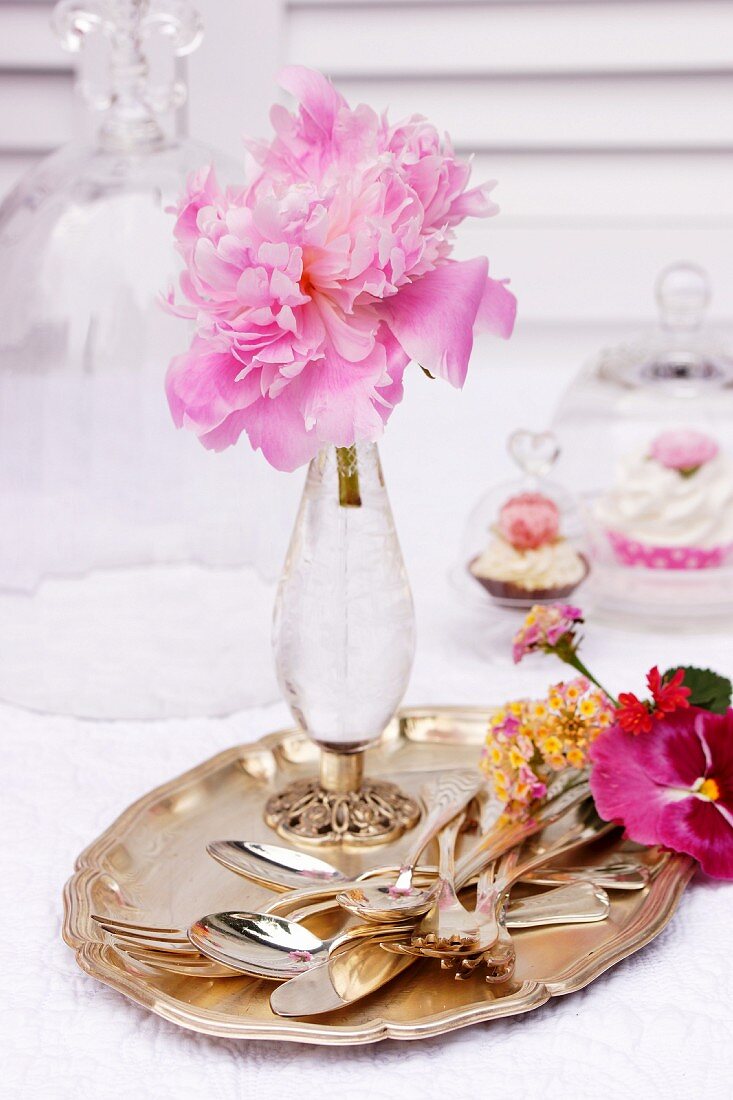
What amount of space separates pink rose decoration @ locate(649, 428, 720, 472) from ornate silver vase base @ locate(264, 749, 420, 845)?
36 centimetres

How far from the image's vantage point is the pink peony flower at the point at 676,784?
549 mm

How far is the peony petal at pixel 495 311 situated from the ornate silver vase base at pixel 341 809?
0.19 meters

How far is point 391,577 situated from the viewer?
577 millimetres

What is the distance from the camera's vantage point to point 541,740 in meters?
0.59

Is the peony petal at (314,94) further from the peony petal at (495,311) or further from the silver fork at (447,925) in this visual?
the silver fork at (447,925)

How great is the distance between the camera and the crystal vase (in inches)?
22.3

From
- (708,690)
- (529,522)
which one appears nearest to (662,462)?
(529,522)

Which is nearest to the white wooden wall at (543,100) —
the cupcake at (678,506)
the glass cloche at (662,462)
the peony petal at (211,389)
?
the glass cloche at (662,462)

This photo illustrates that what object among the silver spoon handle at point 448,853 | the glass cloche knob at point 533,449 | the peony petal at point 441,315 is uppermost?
the peony petal at point 441,315

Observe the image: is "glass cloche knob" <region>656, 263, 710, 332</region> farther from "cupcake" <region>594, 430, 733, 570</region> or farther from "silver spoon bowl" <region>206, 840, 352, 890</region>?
"silver spoon bowl" <region>206, 840, 352, 890</region>

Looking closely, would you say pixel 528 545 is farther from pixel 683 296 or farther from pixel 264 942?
pixel 264 942

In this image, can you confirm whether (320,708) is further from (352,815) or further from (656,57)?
(656,57)

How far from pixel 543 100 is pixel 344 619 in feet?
2.78


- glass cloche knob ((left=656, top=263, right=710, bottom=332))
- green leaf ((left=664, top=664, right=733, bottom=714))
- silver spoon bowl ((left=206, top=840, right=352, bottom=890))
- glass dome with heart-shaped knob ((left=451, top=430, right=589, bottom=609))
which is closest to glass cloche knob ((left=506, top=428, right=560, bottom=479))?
glass dome with heart-shaped knob ((left=451, top=430, right=589, bottom=609))
